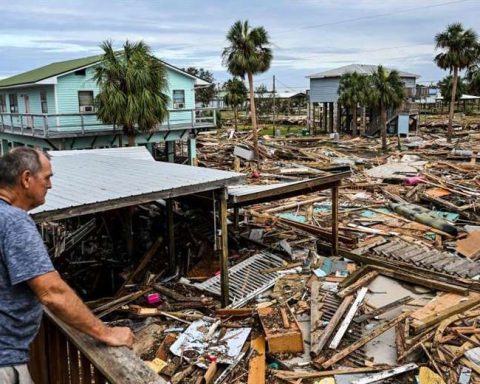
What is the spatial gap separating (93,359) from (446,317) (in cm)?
748

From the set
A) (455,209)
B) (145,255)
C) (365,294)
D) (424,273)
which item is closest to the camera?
(365,294)

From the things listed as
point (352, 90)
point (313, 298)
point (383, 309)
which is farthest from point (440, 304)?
point (352, 90)

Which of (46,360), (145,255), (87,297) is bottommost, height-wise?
(87,297)

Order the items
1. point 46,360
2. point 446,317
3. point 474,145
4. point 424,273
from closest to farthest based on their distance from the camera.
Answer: point 46,360 → point 446,317 → point 424,273 → point 474,145

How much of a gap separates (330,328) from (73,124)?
1845cm

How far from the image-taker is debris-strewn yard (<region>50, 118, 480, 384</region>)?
7305 millimetres

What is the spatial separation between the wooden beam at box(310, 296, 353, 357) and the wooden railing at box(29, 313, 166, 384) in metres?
5.24

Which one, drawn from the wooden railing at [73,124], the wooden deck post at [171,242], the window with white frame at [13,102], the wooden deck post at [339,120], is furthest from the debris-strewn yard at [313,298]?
the wooden deck post at [339,120]

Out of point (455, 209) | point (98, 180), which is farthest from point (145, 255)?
point (455, 209)

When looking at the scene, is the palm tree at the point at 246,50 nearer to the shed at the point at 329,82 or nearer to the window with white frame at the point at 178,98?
the window with white frame at the point at 178,98

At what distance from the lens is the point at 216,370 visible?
7.34 meters

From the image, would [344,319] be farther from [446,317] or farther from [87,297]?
[87,297]

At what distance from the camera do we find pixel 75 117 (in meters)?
23.2

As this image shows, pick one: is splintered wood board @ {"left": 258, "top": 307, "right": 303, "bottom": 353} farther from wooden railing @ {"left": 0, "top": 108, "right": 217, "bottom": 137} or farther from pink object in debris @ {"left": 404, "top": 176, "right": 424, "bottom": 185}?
wooden railing @ {"left": 0, "top": 108, "right": 217, "bottom": 137}
